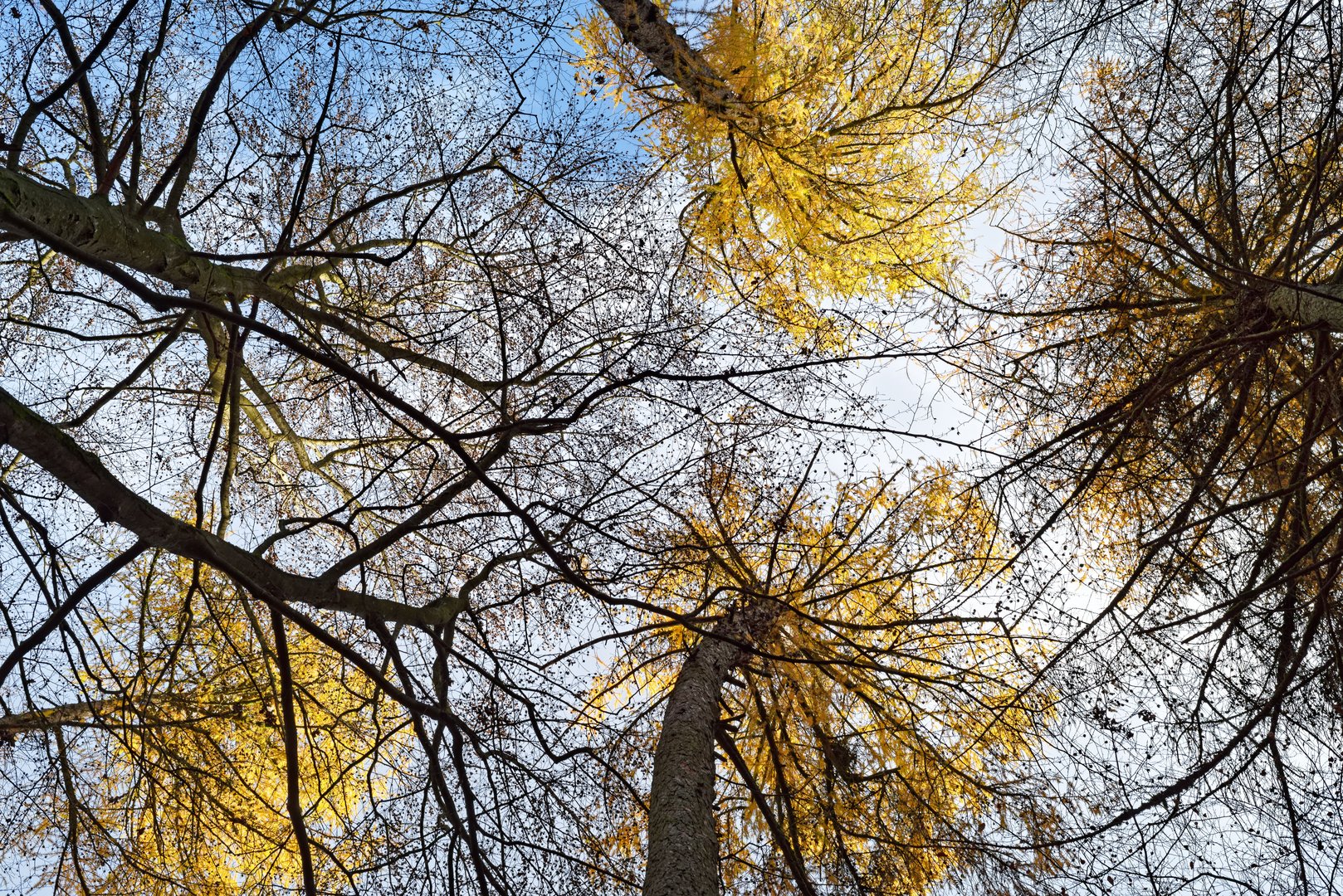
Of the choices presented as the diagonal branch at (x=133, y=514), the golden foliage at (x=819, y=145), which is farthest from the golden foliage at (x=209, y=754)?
the golden foliage at (x=819, y=145)

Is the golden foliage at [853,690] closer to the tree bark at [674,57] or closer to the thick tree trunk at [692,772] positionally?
the thick tree trunk at [692,772]

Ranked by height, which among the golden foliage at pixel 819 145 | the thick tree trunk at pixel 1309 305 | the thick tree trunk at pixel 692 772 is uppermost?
the golden foliage at pixel 819 145

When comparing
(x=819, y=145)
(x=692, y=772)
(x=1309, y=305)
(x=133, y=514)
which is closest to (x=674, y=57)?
(x=819, y=145)

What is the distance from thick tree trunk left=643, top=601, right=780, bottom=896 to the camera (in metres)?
2.93

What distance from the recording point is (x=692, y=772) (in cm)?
351

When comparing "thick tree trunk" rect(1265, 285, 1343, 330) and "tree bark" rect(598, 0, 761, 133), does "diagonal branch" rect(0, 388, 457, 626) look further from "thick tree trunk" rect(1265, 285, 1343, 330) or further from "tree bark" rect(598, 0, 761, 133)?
"tree bark" rect(598, 0, 761, 133)

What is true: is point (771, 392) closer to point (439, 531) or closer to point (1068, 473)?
point (1068, 473)

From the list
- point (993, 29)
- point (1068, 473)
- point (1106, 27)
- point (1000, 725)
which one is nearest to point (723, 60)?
point (993, 29)

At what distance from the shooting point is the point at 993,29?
454 cm

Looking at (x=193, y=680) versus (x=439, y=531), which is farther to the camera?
(x=439, y=531)

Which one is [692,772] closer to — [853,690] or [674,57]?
[853,690]

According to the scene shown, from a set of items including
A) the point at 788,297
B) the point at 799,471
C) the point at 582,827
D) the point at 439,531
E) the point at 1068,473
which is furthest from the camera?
the point at 788,297

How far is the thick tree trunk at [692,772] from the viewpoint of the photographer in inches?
115

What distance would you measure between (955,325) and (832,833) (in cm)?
330
